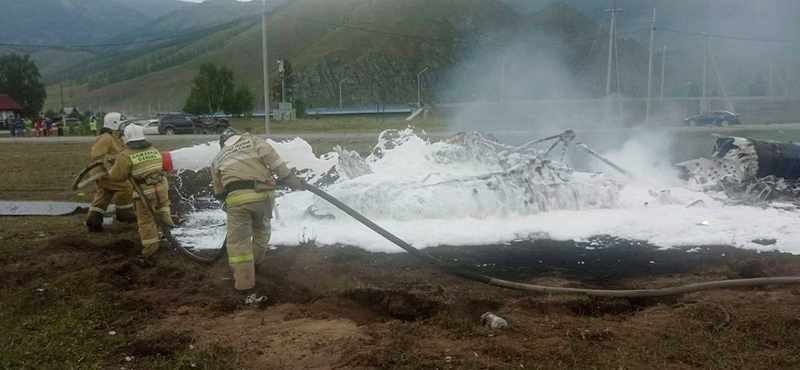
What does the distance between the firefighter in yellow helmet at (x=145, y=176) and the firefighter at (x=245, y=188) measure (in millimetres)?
1540

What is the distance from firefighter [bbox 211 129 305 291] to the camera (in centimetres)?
604

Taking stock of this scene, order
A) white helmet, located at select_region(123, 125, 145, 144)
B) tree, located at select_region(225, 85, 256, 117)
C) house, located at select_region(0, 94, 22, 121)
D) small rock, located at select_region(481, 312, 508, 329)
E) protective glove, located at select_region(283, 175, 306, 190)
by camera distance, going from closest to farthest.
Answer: small rock, located at select_region(481, 312, 508, 329) < protective glove, located at select_region(283, 175, 306, 190) < white helmet, located at select_region(123, 125, 145, 144) < house, located at select_region(0, 94, 22, 121) < tree, located at select_region(225, 85, 256, 117)

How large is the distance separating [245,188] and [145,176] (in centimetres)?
218

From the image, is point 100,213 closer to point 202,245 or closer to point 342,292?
point 202,245

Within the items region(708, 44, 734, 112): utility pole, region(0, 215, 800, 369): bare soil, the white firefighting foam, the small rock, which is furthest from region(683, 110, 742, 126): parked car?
the small rock

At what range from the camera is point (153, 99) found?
493 ft

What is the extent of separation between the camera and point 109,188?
9.02 metres

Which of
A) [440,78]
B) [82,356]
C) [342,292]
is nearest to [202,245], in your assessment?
[342,292]

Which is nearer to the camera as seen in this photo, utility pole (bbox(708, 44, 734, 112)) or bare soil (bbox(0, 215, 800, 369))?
bare soil (bbox(0, 215, 800, 369))

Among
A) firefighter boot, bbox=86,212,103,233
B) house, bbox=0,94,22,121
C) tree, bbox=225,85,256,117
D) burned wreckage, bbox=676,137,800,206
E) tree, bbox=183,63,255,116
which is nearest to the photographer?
firefighter boot, bbox=86,212,103,233

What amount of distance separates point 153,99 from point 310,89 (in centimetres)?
4524

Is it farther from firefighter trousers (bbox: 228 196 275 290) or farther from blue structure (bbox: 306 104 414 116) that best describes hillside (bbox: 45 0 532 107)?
firefighter trousers (bbox: 228 196 275 290)

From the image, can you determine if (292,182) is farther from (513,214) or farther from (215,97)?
(215,97)

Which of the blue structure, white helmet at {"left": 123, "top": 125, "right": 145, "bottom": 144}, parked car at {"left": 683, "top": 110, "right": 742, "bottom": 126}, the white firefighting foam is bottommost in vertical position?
the white firefighting foam
